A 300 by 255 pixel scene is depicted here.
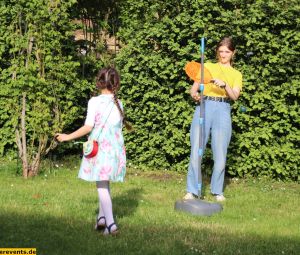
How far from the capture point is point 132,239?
4.68 meters

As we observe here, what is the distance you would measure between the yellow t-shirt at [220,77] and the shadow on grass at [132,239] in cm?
163

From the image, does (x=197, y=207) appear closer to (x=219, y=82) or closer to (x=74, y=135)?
(x=219, y=82)

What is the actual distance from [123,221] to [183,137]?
9.10 feet

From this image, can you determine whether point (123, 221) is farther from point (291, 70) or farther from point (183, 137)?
point (291, 70)

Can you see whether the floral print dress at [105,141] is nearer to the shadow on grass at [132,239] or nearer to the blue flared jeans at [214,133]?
the shadow on grass at [132,239]

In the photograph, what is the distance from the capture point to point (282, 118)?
7.52 meters

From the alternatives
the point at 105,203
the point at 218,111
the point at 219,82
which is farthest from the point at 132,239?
the point at 218,111

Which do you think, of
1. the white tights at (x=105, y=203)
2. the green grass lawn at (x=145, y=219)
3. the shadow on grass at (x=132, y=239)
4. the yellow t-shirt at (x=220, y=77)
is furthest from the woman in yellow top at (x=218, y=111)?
the white tights at (x=105, y=203)

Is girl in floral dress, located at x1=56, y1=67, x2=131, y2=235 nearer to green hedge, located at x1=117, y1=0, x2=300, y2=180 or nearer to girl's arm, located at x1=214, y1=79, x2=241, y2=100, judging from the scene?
girl's arm, located at x1=214, y1=79, x2=241, y2=100

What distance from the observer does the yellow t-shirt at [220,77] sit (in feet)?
20.1

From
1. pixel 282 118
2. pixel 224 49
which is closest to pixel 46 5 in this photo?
pixel 224 49

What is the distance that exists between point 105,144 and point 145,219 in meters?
0.98

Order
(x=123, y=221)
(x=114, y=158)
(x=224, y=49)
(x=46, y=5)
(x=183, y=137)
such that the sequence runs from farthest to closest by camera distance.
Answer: (x=183, y=137) < (x=46, y=5) < (x=224, y=49) < (x=123, y=221) < (x=114, y=158)

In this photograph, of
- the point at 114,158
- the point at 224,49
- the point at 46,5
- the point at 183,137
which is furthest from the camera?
the point at 183,137
